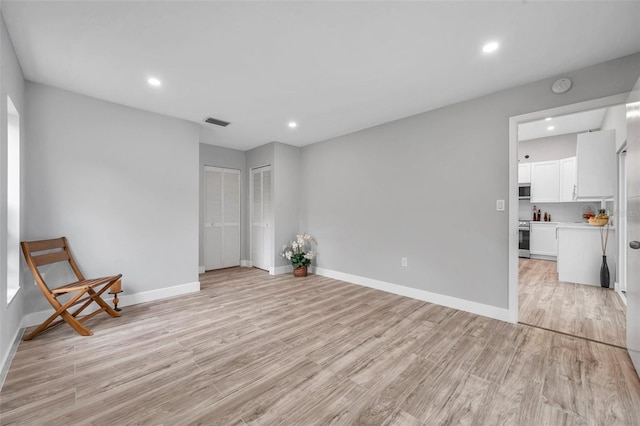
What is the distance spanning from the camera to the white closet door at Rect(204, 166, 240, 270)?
527 cm

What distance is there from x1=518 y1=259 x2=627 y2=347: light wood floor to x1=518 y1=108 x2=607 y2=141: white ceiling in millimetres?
2772

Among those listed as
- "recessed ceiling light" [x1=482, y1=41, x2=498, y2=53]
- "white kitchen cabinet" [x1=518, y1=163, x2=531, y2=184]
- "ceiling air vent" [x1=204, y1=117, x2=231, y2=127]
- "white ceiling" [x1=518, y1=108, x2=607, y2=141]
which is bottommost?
"white kitchen cabinet" [x1=518, y1=163, x2=531, y2=184]

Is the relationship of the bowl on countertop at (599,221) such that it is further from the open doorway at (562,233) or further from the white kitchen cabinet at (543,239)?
the white kitchen cabinet at (543,239)

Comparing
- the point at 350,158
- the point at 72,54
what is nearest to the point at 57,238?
the point at 72,54

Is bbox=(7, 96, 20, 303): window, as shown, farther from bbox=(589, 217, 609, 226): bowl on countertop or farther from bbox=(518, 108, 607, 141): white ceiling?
bbox=(589, 217, 609, 226): bowl on countertop

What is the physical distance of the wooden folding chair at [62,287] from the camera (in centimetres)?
242

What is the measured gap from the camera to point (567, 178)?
5.80m

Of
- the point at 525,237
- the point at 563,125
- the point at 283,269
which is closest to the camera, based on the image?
the point at 283,269

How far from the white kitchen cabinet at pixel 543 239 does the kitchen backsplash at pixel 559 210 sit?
0.33 metres

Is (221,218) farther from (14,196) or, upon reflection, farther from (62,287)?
(14,196)

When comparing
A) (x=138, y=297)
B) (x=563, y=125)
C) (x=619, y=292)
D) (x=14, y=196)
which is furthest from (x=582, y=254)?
(x=14, y=196)

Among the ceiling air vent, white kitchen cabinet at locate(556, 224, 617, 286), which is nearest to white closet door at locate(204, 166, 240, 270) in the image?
the ceiling air vent

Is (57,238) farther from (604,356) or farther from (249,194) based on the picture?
(604,356)

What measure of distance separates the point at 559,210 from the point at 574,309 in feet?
13.8
